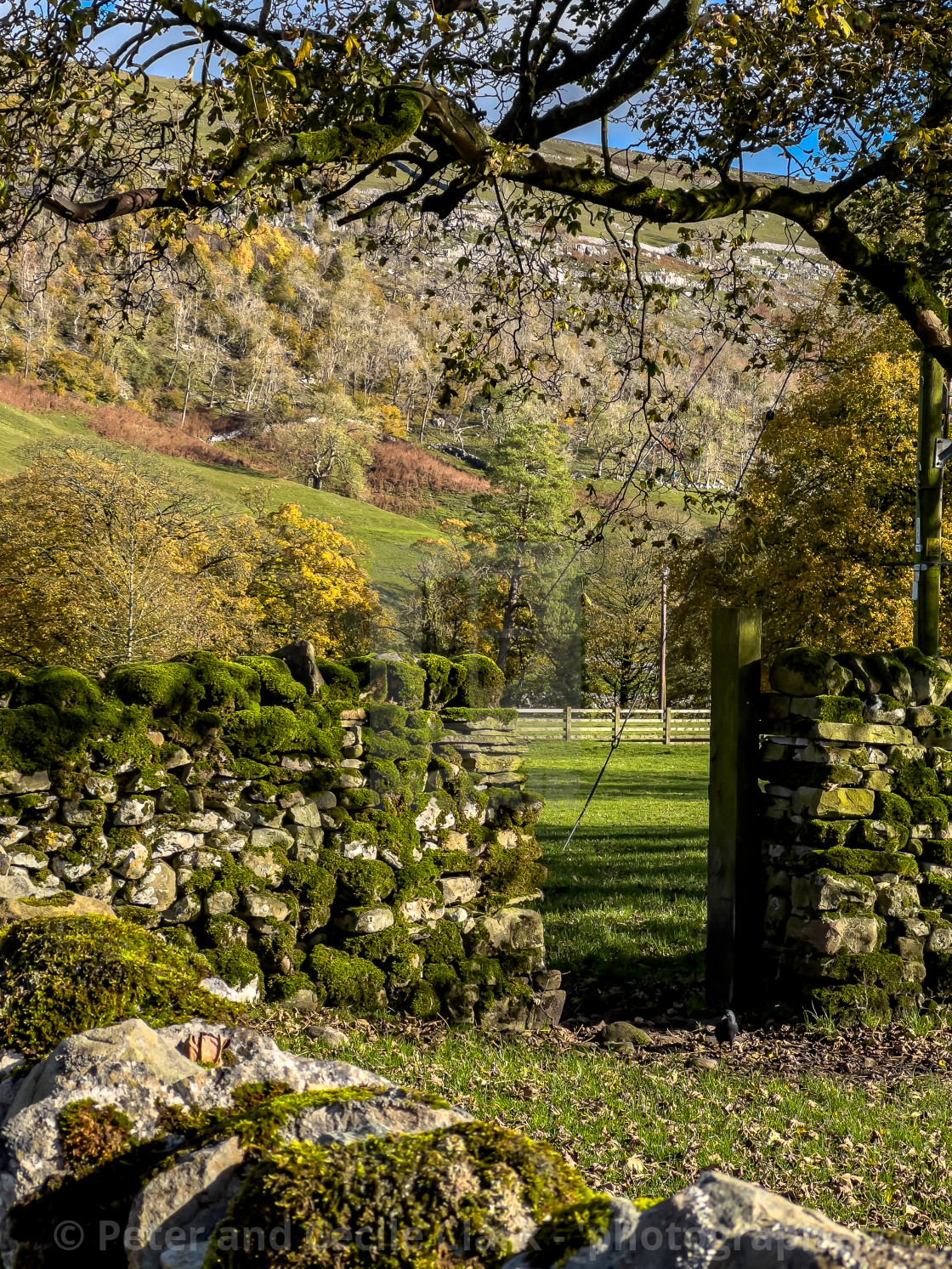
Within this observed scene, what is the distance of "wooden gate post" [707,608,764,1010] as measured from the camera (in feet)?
21.2

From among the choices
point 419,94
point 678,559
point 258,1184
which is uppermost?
point 419,94

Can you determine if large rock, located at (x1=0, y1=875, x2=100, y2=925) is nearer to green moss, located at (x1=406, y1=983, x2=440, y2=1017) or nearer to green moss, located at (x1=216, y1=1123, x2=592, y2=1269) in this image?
green moss, located at (x1=216, y1=1123, x2=592, y2=1269)

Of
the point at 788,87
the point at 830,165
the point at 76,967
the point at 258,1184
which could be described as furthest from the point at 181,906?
the point at 830,165

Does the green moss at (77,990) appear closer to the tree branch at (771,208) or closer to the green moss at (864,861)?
the tree branch at (771,208)

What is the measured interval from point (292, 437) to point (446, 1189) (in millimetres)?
84868

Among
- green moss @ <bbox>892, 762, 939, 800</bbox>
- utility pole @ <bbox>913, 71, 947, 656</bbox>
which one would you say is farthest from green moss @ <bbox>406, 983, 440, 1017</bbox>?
utility pole @ <bbox>913, 71, 947, 656</bbox>

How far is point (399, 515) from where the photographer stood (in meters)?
68.6

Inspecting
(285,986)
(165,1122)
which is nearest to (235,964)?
(285,986)

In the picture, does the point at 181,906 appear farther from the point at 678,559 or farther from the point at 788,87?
the point at 678,559

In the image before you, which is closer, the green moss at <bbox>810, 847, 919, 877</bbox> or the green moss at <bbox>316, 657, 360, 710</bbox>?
the green moss at <bbox>316, 657, 360, 710</bbox>

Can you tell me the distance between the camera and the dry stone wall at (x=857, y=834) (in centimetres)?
621

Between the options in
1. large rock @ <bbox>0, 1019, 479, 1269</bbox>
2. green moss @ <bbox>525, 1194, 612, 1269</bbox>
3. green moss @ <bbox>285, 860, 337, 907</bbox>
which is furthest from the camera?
green moss @ <bbox>285, 860, 337, 907</bbox>

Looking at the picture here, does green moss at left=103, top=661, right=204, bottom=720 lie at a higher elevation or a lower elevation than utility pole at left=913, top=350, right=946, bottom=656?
lower

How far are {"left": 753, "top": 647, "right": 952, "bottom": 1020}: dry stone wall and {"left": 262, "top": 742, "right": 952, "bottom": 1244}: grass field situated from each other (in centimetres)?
49
